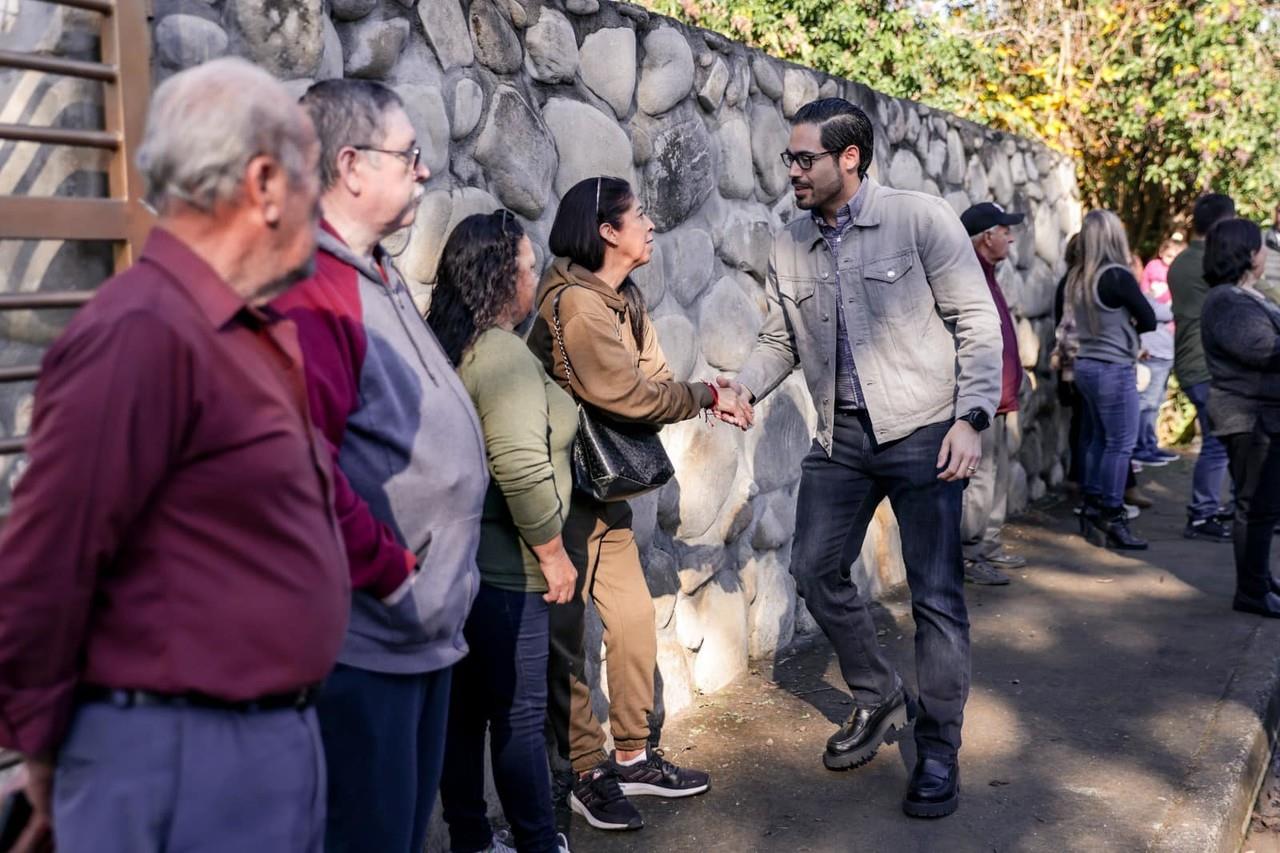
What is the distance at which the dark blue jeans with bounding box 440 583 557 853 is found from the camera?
3.19 metres

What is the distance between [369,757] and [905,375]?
2194 millimetres

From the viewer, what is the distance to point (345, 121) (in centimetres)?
245

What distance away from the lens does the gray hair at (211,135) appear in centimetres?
166

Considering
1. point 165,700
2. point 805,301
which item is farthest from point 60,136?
point 805,301

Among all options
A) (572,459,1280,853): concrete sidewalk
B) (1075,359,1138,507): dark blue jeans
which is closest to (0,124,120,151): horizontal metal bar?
(572,459,1280,853): concrete sidewalk

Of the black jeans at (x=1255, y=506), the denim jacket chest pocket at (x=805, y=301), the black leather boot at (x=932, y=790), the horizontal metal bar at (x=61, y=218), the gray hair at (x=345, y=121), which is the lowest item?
the black leather boot at (x=932, y=790)

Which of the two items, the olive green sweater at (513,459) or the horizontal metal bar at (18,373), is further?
the olive green sweater at (513,459)

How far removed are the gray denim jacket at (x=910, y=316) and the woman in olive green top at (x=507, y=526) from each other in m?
1.15

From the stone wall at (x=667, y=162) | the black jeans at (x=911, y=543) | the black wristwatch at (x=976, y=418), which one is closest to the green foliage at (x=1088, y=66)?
the stone wall at (x=667, y=162)

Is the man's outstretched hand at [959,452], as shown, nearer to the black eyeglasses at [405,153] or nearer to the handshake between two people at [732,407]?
the handshake between two people at [732,407]

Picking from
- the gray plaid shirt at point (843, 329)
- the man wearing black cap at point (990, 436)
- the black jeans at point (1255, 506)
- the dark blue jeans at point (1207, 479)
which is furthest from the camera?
the dark blue jeans at point (1207, 479)

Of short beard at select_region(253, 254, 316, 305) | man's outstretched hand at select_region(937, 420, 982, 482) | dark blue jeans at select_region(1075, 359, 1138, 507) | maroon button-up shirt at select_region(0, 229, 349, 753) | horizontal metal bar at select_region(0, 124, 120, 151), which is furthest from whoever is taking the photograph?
dark blue jeans at select_region(1075, 359, 1138, 507)

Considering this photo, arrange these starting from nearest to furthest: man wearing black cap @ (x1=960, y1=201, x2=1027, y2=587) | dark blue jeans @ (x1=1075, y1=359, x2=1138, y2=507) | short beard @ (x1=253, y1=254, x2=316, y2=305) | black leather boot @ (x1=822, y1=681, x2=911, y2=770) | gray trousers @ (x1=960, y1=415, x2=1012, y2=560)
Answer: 1. short beard @ (x1=253, y1=254, x2=316, y2=305)
2. black leather boot @ (x1=822, y1=681, x2=911, y2=770)
3. man wearing black cap @ (x1=960, y1=201, x2=1027, y2=587)
4. gray trousers @ (x1=960, y1=415, x2=1012, y2=560)
5. dark blue jeans @ (x1=1075, y1=359, x2=1138, y2=507)

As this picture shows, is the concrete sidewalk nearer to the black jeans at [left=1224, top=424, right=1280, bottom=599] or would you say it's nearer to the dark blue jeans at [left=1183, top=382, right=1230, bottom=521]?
the black jeans at [left=1224, top=424, right=1280, bottom=599]
